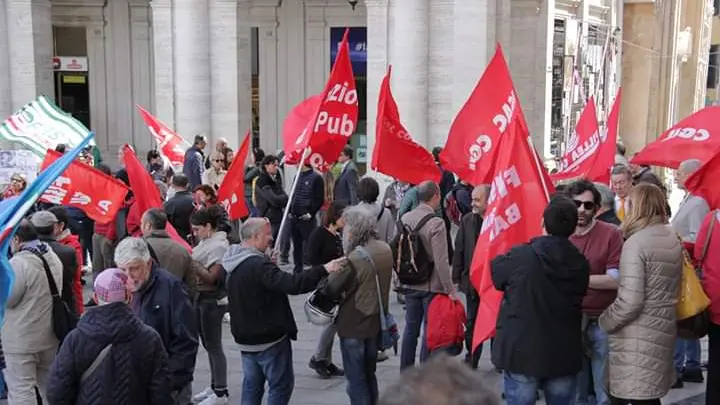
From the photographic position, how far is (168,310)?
19.3ft

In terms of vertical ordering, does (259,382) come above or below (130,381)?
below

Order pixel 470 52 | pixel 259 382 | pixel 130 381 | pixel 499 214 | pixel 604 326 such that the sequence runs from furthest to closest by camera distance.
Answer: pixel 470 52 → pixel 259 382 → pixel 499 214 → pixel 604 326 → pixel 130 381

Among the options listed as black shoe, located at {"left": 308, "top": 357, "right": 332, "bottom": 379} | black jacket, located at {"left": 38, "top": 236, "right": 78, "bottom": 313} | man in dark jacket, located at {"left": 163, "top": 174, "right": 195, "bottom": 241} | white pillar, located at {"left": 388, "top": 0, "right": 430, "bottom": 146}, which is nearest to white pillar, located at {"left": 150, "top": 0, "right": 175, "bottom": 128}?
white pillar, located at {"left": 388, "top": 0, "right": 430, "bottom": 146}

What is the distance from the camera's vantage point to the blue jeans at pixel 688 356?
8.31 m

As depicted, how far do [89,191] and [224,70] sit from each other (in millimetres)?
9103

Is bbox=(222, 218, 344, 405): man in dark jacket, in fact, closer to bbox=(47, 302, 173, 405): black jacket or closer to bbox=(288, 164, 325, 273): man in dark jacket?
bbox=(47, 302, 173, 405): black jacket

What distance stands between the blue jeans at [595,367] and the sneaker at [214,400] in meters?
2.88

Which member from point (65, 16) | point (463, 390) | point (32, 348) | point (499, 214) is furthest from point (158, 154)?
point (463, 390)

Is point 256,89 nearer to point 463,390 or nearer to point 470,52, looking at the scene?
point 470,52

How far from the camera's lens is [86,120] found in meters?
21.8

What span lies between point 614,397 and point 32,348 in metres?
3.96

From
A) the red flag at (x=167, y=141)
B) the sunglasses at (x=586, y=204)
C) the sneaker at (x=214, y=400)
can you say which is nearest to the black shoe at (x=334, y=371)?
the sneaker at (x=214, y=400)

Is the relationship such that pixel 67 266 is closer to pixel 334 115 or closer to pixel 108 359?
pixel 108 359

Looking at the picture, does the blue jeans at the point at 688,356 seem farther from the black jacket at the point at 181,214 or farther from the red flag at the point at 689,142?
the black jacket at the point at 181,214
